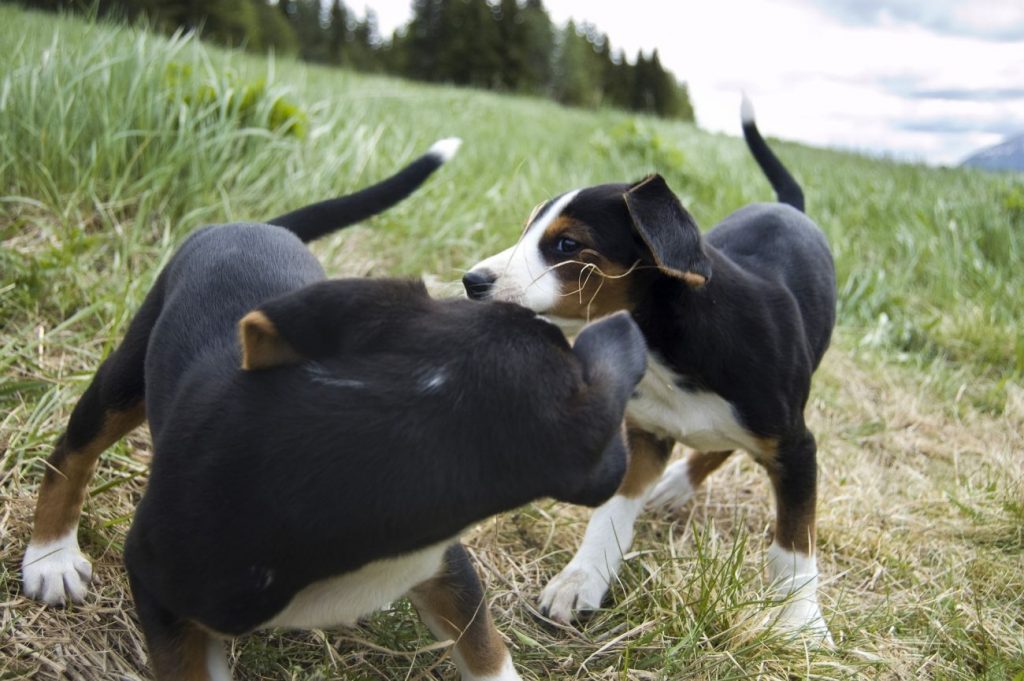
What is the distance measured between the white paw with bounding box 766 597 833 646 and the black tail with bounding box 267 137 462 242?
6.48 ft

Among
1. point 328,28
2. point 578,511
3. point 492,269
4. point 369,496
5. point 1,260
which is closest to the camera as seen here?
point 369,496

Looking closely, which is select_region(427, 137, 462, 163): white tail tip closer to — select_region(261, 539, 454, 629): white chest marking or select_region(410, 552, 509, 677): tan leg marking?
select_region(410, 552, 509, 677): tan leg marking

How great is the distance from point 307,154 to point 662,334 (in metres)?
3.67

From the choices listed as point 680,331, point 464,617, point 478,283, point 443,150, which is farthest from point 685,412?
point 443,150

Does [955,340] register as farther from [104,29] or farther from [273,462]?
[104,29]

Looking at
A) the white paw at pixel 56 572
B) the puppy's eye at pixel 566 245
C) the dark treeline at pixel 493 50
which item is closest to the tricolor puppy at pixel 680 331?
the puppy's eye at pixel 566 245

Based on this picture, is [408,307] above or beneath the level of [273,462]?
above

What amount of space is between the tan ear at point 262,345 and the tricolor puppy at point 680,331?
1.03 meters

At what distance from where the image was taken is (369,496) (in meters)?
1.68

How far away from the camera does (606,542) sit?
331 centimetres

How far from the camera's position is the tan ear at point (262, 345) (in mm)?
1758

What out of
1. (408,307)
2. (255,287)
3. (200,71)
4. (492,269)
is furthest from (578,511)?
(200,71)

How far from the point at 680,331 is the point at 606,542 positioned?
0.86m

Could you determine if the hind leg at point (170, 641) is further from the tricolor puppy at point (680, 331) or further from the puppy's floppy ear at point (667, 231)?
the puppy's floppy ear at point (667, 231)
